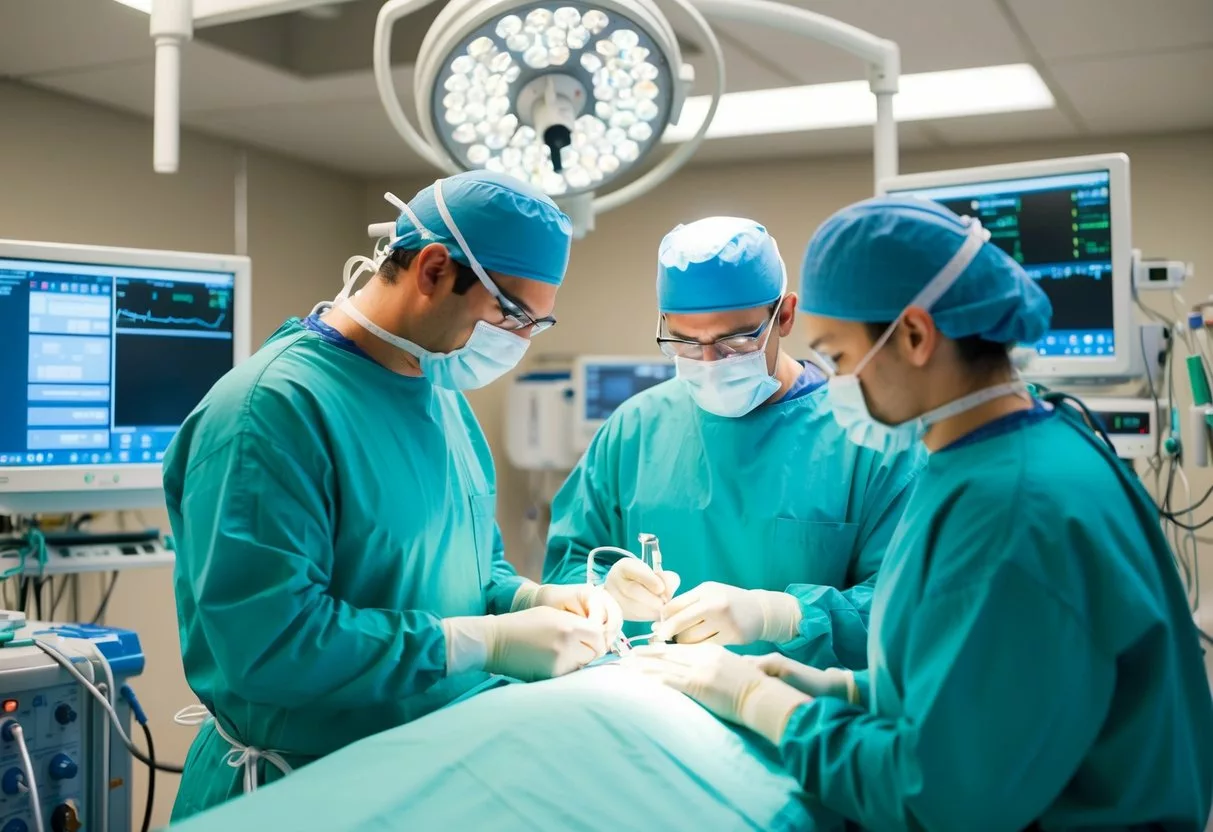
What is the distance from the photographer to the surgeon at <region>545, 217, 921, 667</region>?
1667 mm

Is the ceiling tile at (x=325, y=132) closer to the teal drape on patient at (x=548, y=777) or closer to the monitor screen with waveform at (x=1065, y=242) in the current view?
the monitor screen with waveform at (x=1065, y=242)

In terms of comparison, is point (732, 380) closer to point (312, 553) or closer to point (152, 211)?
point (312, 553)

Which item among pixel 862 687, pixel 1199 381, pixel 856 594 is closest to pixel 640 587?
pixel 856 594

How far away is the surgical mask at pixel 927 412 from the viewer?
1.15 metres

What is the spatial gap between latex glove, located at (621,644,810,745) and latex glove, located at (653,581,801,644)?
6cm

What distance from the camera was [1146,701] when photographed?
3.45 ft

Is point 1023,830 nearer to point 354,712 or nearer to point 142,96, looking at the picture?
point 354,712

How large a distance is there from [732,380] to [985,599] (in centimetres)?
76

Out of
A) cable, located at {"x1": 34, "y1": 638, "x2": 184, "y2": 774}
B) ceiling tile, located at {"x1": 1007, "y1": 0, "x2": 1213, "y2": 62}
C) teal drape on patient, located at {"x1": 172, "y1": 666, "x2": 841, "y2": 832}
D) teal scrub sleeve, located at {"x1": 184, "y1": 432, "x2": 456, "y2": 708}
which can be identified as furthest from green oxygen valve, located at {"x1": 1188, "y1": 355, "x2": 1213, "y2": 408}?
cable, located at {"x1": 34, "y1": 638, "x2": 184, "y2": 774}

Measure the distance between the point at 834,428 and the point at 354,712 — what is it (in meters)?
0.86

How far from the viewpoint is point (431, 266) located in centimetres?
149

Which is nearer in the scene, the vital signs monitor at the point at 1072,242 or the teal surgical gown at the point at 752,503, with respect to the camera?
the teal surgical gown at the point at 752,503

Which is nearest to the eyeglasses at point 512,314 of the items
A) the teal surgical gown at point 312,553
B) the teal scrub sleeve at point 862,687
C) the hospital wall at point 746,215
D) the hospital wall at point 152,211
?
the teal surgical gown at point 312,553

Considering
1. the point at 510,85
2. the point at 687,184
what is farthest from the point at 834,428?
the point at 687,184
